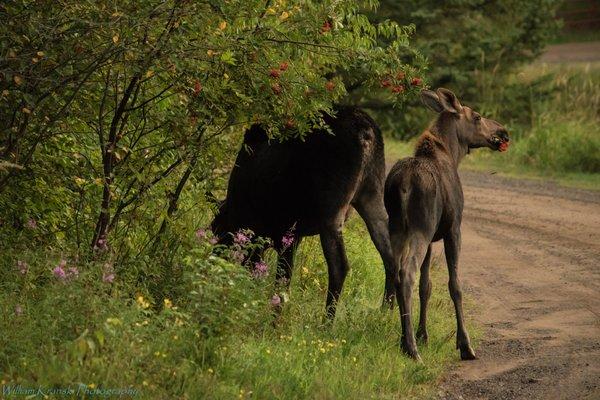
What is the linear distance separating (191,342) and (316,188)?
248 cm

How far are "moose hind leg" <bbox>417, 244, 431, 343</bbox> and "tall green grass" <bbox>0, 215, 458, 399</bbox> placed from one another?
304mm

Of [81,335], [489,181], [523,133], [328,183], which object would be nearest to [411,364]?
[328,183]

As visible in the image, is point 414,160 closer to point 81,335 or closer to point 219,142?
point 219,142

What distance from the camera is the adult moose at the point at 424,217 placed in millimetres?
9000

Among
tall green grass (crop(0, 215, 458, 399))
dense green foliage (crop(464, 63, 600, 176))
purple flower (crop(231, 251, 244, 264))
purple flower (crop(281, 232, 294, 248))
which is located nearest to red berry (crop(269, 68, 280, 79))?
purple flower (crop(231, 251, 244, 264))

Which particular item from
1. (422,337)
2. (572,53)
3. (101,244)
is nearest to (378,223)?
(422,337)

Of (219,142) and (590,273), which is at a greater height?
(219,142)

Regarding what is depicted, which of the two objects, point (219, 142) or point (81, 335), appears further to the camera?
point (219, 142)

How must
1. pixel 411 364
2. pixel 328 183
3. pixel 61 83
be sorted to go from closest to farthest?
pixel 61 83
pixel 411 364
pixel 328 183

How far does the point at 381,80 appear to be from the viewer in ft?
28.8

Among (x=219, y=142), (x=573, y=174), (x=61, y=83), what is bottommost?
(x=573, y=174)

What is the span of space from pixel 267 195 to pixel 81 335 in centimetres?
320

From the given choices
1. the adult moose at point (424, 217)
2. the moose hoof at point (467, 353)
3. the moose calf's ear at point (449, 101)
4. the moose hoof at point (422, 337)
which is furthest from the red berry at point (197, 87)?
the moose calf's ear at point (449, 101)

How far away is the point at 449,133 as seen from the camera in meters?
10.5
